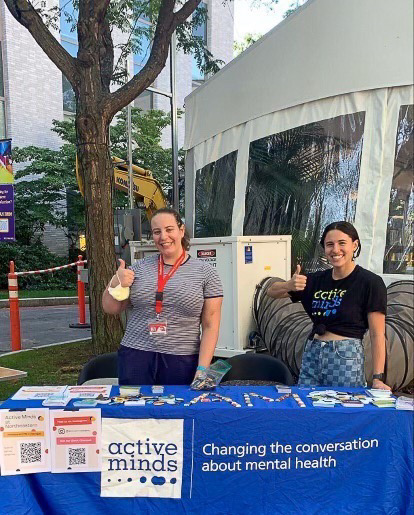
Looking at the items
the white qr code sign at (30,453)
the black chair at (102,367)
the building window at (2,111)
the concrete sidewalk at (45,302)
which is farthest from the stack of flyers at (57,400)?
the building window at (2,111)

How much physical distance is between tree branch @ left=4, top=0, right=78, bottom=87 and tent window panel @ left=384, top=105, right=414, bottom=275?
3.51m

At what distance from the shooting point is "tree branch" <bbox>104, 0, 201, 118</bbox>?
18.4 feet

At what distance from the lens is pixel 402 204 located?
16.1 feet

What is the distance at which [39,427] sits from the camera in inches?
93.1

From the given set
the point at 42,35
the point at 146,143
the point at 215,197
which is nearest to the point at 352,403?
the point at 42,35

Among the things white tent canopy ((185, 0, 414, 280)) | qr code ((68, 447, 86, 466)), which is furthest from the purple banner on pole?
qr code ((68, 447, 86, 466))

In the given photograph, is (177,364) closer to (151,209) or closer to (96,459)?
(96,459)

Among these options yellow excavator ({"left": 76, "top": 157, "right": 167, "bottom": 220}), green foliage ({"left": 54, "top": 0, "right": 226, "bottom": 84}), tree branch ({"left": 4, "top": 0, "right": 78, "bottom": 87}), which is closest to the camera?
tree branch ({"left": 4, "top": 0, "right": 78, "bottom": 87})

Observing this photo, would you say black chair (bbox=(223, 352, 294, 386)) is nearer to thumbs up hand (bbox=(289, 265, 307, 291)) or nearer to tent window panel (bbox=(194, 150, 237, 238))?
thumbs up hand (bbox=(289, 265, 307, 291))

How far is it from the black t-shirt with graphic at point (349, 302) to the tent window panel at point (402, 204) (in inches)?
91.2

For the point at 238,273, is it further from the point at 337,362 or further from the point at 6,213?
the point at 6,213

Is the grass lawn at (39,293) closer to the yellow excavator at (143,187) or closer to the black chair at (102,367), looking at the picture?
the yellow excavator at (143,187)

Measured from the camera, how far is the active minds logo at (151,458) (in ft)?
7.82

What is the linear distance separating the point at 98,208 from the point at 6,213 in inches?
158
